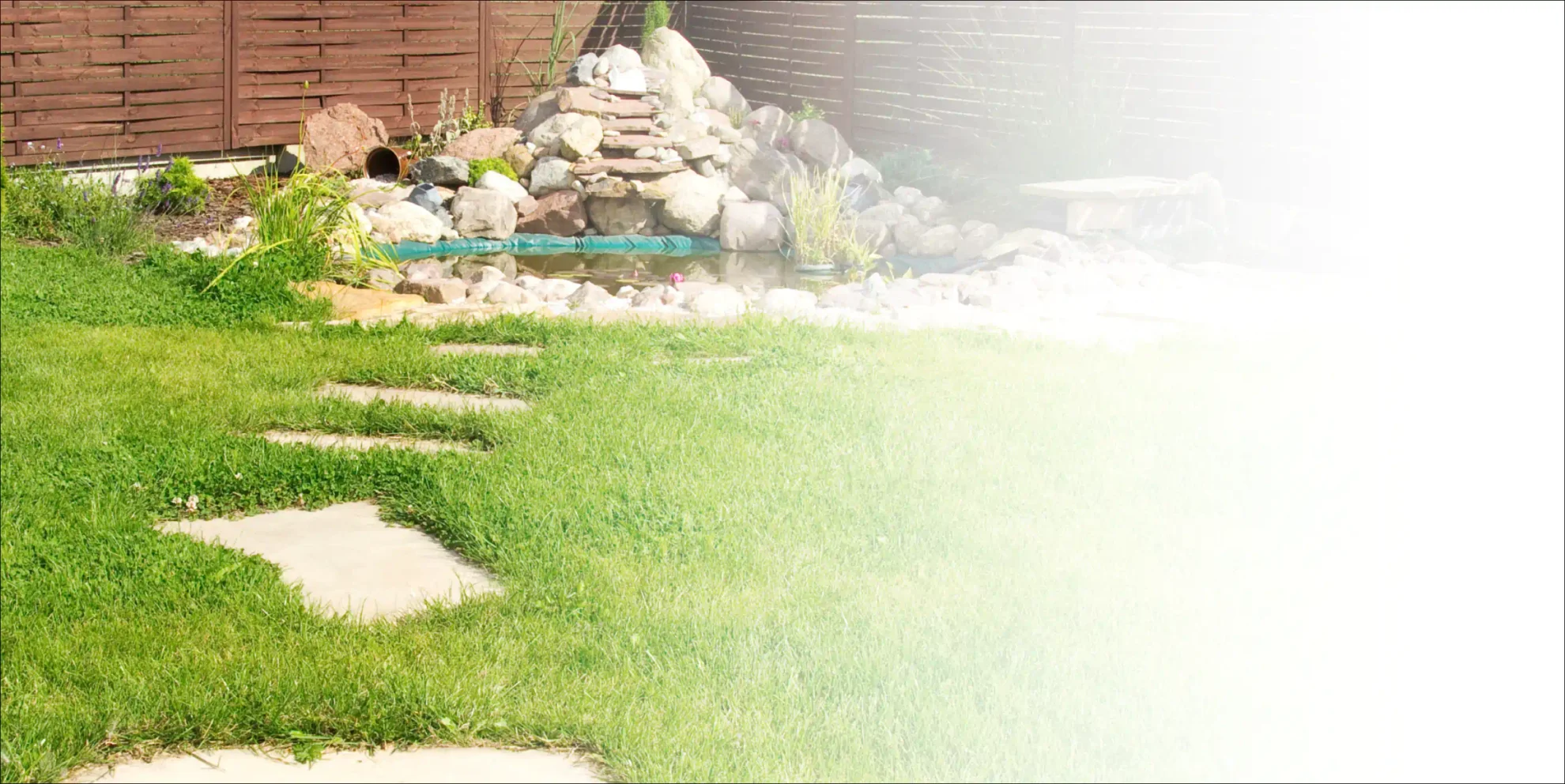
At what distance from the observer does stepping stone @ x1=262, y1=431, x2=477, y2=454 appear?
13.8 ft

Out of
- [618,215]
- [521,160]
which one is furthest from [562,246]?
[521,160]

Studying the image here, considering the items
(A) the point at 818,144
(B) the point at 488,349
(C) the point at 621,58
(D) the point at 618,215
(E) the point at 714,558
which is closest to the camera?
(E) the point at 714,558

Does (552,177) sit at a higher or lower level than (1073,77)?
lower

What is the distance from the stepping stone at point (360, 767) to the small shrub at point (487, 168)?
8.82 meters

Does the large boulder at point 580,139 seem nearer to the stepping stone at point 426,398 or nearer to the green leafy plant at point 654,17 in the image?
the green leafy plant at point 654,17

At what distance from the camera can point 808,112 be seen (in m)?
13.8

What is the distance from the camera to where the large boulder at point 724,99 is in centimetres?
1321

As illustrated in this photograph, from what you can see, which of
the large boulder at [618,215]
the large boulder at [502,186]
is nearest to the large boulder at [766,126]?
the large boulder at [618,215]

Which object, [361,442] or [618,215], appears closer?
[361,442]

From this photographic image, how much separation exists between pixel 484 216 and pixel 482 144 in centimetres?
162

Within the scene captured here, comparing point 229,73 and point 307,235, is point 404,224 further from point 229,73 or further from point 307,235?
point 229,73

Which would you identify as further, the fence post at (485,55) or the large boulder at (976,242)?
the fence post at (485,55)

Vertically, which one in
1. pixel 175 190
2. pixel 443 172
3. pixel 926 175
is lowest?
pixel 175 190

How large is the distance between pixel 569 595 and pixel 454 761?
2.35 ft
